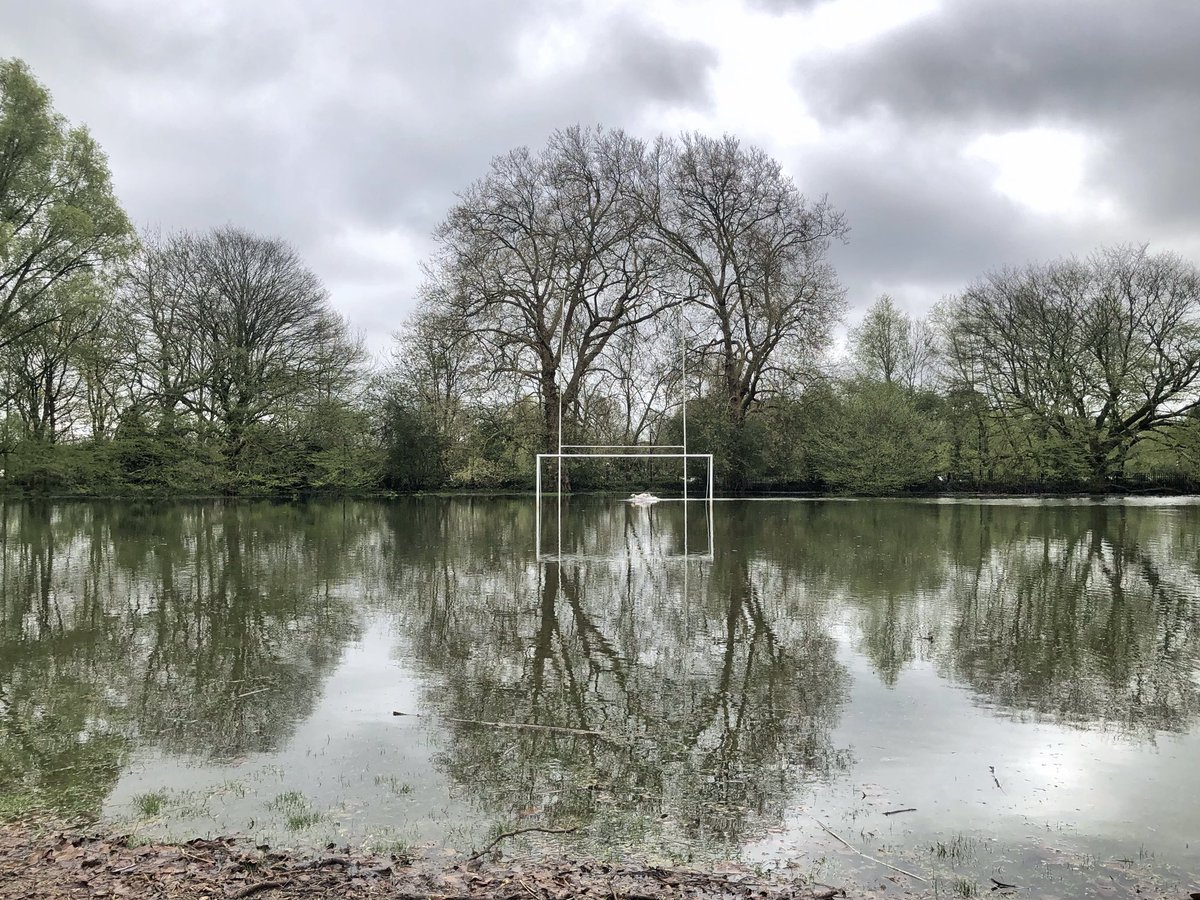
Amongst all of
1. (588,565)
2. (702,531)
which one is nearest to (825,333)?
(702,531)

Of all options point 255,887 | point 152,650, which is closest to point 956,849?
point 255,887

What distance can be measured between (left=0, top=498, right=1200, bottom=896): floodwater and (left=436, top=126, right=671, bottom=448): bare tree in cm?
1786

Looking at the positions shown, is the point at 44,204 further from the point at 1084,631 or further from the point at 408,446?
the point at 1084,631

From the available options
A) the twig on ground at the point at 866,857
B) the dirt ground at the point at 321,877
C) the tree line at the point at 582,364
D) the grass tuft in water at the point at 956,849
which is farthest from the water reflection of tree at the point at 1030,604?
the tree line at the point at 582,364

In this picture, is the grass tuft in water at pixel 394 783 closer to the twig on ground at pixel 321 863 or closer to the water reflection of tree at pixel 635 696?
the water reflection of tree at pixel 635 696

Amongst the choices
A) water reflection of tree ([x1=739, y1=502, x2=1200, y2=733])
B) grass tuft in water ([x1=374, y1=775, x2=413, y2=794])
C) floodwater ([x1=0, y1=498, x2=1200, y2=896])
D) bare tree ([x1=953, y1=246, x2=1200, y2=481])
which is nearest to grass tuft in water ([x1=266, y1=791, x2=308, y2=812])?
floodwater ([x1=0, y1=498, x2=1200, y2=896])

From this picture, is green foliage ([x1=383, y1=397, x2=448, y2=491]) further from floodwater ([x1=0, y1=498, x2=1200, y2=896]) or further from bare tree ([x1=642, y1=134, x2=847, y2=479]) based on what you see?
floodwater ([x1=0, y1=498, x2=1200, y2=896])

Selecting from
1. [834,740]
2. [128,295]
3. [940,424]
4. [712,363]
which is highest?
[128,295]

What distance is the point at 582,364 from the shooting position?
30156mm

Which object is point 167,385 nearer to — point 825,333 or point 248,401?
point 248,401

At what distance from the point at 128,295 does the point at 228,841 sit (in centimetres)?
3382

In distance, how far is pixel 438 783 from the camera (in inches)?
151

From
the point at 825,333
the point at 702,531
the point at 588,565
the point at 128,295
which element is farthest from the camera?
the point at 128,295

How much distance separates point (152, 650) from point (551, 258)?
76.1ft
